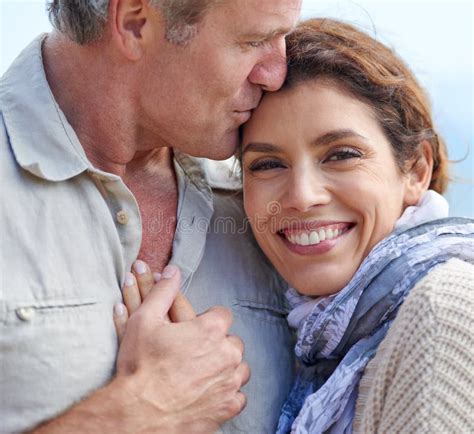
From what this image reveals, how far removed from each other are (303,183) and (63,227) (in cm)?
59

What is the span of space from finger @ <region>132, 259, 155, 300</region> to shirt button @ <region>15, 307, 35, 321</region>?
0.33m

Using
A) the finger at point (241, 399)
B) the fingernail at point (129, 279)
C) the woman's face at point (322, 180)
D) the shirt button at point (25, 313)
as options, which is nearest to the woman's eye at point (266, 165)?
the woman's face at point (322, 180)

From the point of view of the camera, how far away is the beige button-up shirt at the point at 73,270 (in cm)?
164

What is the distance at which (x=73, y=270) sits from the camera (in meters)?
1.75

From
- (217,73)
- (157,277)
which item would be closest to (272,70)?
(217,73)

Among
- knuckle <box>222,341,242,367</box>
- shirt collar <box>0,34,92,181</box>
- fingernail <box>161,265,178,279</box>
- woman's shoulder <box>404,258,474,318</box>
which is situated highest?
shirt collar <box>0,34,92,181</box>

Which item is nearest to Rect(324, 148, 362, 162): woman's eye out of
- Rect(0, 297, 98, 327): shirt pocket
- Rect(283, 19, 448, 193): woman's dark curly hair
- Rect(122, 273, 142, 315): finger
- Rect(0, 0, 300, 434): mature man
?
Rect(283, 19, 448, 193): woman's dark curly hair

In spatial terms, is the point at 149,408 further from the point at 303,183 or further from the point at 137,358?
the point at 303,183

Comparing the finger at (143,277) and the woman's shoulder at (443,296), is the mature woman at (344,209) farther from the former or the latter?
the finger at (143,277)

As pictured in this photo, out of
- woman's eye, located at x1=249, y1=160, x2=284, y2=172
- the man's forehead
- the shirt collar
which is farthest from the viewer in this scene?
woman's eye, located at x1=249, y1=160, x2=284, y2=172

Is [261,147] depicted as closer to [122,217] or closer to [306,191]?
[306,191]

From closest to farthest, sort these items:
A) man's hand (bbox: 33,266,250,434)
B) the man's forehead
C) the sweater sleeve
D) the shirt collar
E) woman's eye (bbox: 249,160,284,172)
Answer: the sweater sleeve < man's hand (bbox: 33,266,250,434) < the shirt collar < the man's forehead < woman's eye (bbox: 249,160,284,172)

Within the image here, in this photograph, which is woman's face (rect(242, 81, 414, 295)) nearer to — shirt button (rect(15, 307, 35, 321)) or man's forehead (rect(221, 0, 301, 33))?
man's forehead (rect(221, 0, 301, 33))

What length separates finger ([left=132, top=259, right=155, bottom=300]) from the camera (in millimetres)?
1919
